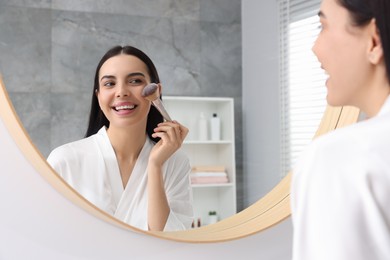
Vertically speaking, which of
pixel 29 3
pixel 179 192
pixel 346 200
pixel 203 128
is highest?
pixel 29 3

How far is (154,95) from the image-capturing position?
83 centimetres

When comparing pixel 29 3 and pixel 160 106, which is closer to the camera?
pixel 29 3

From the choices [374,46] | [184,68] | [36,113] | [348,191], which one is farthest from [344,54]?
[36,113]

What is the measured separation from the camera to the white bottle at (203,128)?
87 cm

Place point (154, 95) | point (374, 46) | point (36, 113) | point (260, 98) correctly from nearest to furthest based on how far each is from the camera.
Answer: point (374, 46) → point (36, 113) → point (154, 95) → point (260, 98)

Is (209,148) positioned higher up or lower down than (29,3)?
lower down

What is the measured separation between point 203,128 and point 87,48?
0.25 metres

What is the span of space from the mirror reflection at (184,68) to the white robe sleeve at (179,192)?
0.05 feet

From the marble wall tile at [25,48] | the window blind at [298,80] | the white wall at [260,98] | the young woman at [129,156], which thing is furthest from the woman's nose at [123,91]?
the window blind at [298,80]

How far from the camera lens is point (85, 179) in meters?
0.79

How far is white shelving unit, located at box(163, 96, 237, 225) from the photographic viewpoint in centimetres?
86

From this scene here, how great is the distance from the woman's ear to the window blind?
48 cm

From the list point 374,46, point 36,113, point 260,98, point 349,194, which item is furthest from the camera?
point 260,98

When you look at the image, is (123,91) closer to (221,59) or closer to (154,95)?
(154,95)
